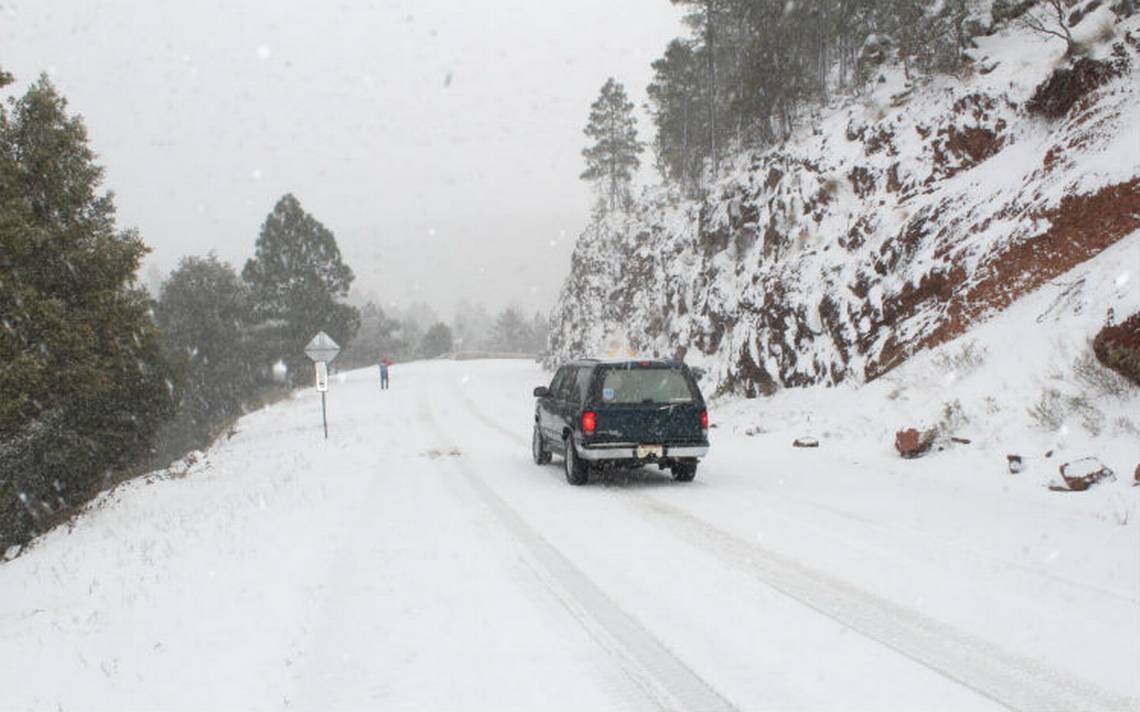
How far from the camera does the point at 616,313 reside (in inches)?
1769

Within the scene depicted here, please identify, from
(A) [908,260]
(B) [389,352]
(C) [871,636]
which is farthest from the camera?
(B) [389,352]

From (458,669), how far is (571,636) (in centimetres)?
83

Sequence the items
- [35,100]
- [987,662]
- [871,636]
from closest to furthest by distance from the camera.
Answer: [987,662]
[871,636]
[35,100]

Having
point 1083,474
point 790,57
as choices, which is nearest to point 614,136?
point 790,57

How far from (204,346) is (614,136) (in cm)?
3520

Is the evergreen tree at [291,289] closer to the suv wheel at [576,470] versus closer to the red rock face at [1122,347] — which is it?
the suv wheel at [576,470]

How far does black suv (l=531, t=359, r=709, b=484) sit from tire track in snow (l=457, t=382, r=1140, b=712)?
3.48 meters

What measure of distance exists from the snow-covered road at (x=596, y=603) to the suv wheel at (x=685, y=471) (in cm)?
18

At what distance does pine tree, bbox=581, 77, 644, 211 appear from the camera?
60594 millimetres

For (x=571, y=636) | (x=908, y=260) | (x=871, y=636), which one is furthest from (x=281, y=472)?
(x=908, y=260)

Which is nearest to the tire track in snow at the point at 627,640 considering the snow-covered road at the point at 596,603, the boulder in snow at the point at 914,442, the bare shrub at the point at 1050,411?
the snow-covered road at the point at 596,603

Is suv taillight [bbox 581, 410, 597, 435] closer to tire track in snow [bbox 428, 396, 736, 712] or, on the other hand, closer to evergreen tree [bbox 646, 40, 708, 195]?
tire track in snow [bbox 428, 396, 736, 712]

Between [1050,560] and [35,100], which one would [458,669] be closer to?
[1050,560]

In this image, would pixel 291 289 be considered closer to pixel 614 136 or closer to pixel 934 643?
pixel 614 136
